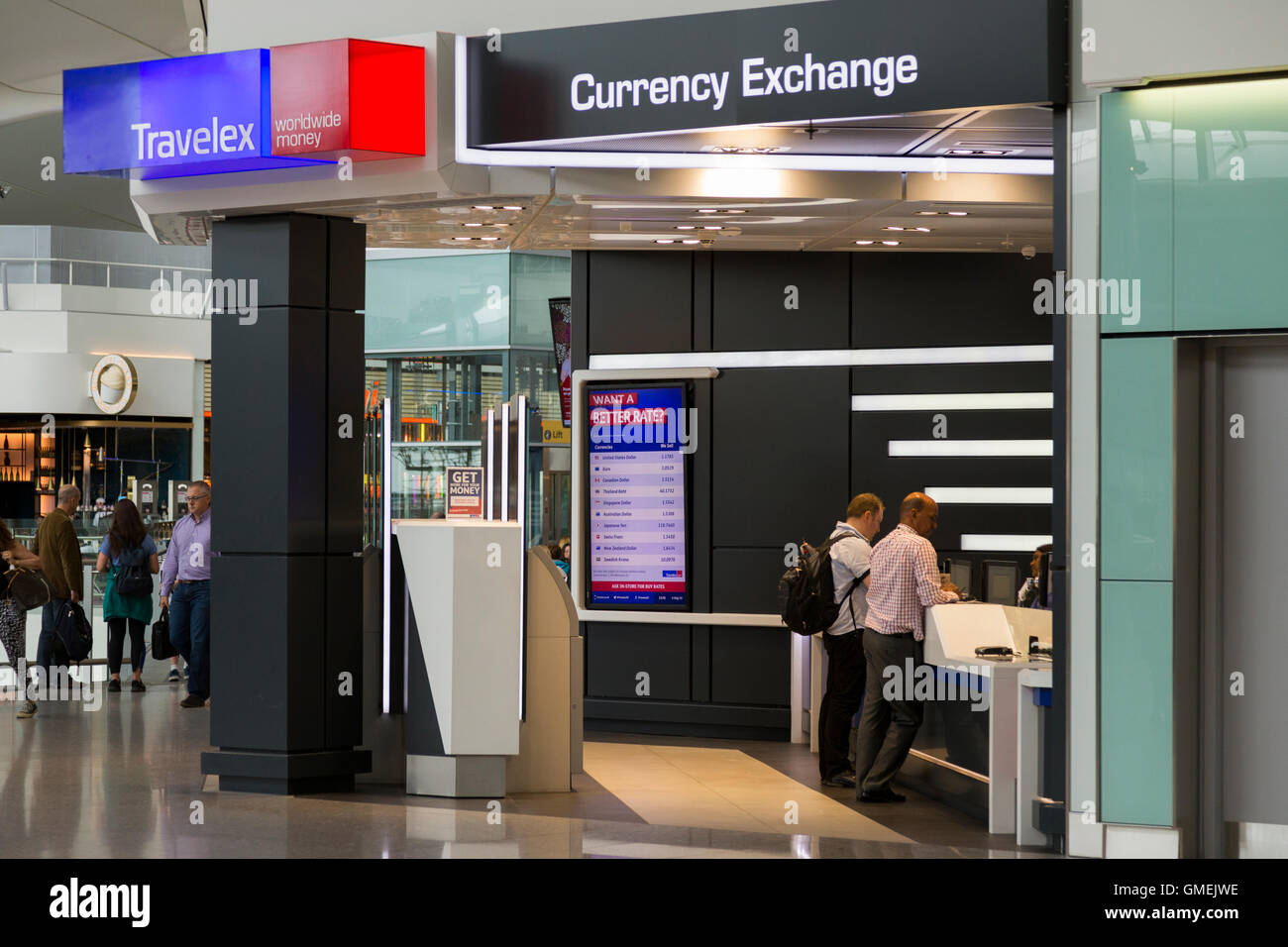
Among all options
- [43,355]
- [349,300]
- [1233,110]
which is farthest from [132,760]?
[43,355]

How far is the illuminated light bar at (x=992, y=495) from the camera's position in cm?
955

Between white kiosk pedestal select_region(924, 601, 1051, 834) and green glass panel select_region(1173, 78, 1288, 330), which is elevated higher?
green glass panel select_region(1173, 78, 1288, 330)

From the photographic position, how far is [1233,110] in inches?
223

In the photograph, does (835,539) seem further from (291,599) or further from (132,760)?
(132,760)

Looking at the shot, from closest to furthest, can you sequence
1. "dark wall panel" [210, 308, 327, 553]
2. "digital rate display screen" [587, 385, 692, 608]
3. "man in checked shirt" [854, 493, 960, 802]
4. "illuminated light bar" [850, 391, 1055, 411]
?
"dark wall panel" [210, 308, 327, 553] < "man in checked shirt" [854, 493, 960, 802] < "illuminated light bar" [850, 391, 1055, 411] < "digital rate display screen" [587, 385, 692, 608]

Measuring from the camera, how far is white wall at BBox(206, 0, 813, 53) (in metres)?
6.95

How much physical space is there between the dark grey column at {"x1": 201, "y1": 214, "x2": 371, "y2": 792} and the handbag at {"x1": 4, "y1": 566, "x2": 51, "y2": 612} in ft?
10.4

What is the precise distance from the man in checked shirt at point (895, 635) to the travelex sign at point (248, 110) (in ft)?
10.5

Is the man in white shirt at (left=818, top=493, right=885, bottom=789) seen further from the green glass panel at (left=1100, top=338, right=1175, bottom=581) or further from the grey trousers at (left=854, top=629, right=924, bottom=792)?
the green glass panel at (left=1100, top=338, right=1175, bottom=581)

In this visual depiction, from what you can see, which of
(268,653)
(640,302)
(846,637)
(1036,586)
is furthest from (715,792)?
(640,302)

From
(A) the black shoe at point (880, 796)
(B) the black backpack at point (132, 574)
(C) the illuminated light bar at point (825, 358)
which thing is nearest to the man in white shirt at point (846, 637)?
(A) the black shoe at point (880, 796)

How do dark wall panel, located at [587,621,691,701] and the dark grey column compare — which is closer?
the dark grey column

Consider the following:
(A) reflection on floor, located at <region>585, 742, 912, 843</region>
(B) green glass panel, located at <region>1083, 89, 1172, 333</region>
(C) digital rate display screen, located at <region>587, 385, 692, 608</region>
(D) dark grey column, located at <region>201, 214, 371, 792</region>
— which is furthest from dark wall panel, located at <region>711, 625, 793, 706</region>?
(B) green glass panel, located at <region>1083, 89, 1172, 333</region>
